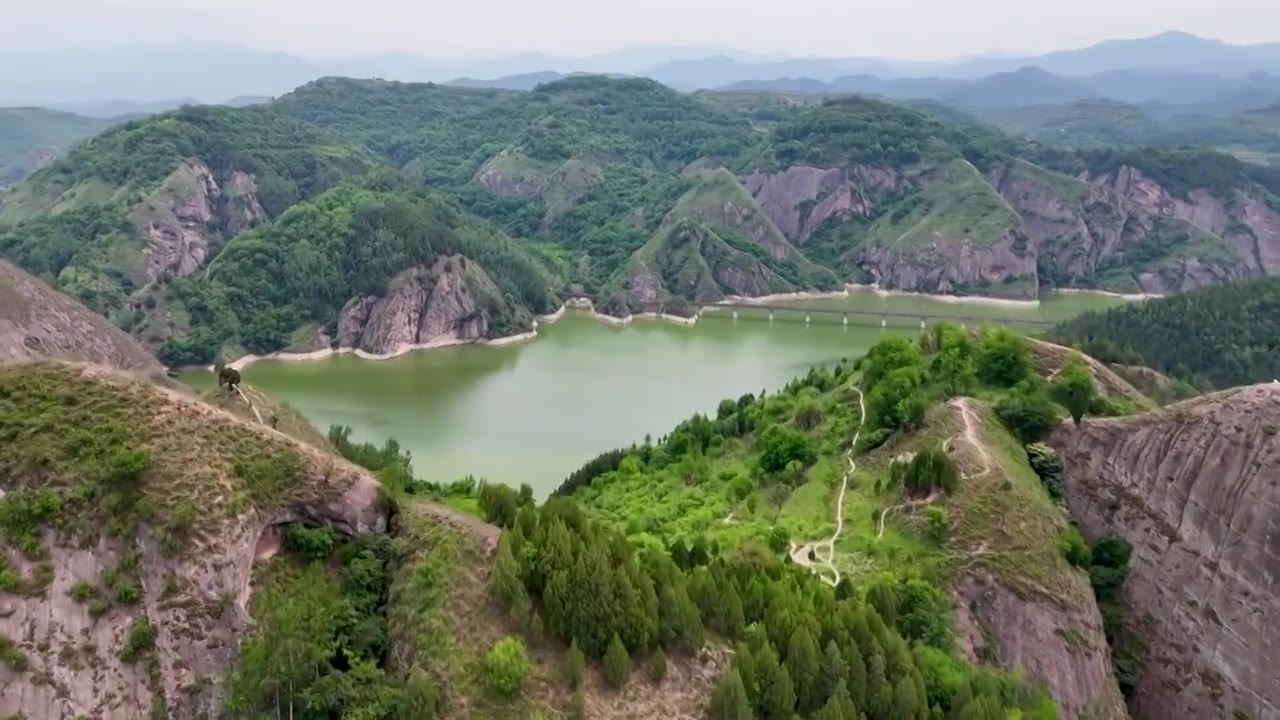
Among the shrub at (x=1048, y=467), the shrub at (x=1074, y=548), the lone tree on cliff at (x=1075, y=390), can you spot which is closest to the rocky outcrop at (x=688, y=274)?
the lone tree on cliff at (x=1075, y=390)

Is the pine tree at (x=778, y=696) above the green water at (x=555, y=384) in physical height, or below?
above

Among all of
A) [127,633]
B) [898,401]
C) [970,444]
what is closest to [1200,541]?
[970,444]

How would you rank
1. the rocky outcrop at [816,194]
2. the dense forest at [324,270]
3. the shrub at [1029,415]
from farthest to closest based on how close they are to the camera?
the rocky outcrop at [816,194] < the dense forest at [324,270] < the shrub at [1029,415]

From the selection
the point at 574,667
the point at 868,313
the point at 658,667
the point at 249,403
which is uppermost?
the point at 249,403

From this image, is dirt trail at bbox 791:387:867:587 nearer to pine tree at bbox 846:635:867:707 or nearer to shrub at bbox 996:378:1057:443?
pine tree at bbox 846:635:867:707

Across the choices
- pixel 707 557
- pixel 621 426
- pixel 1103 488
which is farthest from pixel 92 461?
pixel 621 426

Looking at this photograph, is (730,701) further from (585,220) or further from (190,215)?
(585,220)

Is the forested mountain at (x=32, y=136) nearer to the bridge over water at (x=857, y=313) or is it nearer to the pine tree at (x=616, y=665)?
the bridge over water at (x=857, y=313)
